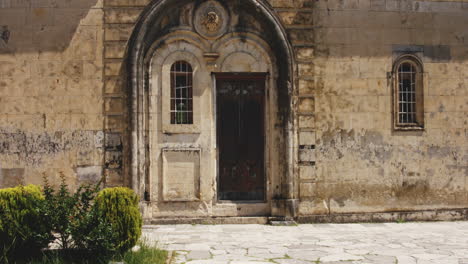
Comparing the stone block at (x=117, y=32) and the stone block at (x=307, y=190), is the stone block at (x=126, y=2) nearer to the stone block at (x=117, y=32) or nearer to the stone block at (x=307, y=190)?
the stone block at (x=117, y=32)

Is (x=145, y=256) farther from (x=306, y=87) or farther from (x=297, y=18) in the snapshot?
(x=297, y=18)

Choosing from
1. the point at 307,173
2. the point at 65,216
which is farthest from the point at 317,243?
the point at 65,216

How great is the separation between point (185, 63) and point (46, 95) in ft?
9.18

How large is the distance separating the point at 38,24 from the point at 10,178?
3.06 metres

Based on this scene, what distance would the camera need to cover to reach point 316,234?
8.55 meters

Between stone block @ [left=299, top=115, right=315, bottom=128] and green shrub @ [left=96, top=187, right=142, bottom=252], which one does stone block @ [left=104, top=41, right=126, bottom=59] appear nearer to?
stone block @ [left=299, top=115, right=315, bottom=128]

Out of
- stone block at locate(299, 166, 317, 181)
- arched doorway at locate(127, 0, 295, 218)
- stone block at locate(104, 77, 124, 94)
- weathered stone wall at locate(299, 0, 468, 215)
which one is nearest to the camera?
stone block at locate(104, 77, 124, 94)

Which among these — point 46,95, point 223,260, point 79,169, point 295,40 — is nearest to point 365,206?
point 295,40

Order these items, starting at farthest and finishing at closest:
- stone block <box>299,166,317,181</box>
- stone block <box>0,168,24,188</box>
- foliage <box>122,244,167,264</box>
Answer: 1. stone block <box>299,166,317,181</box>
2. stone block <box>0,168,24,188</box>
3. foliage <box>122,244,167,264</box>

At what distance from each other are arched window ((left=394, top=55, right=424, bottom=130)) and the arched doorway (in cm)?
240

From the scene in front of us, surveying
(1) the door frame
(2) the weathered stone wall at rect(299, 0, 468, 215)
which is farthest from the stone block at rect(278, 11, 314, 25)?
(1) the door frame

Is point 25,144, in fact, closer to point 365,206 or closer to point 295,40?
point 295,40

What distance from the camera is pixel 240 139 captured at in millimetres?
10023

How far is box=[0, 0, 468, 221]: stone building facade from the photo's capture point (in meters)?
9.53
